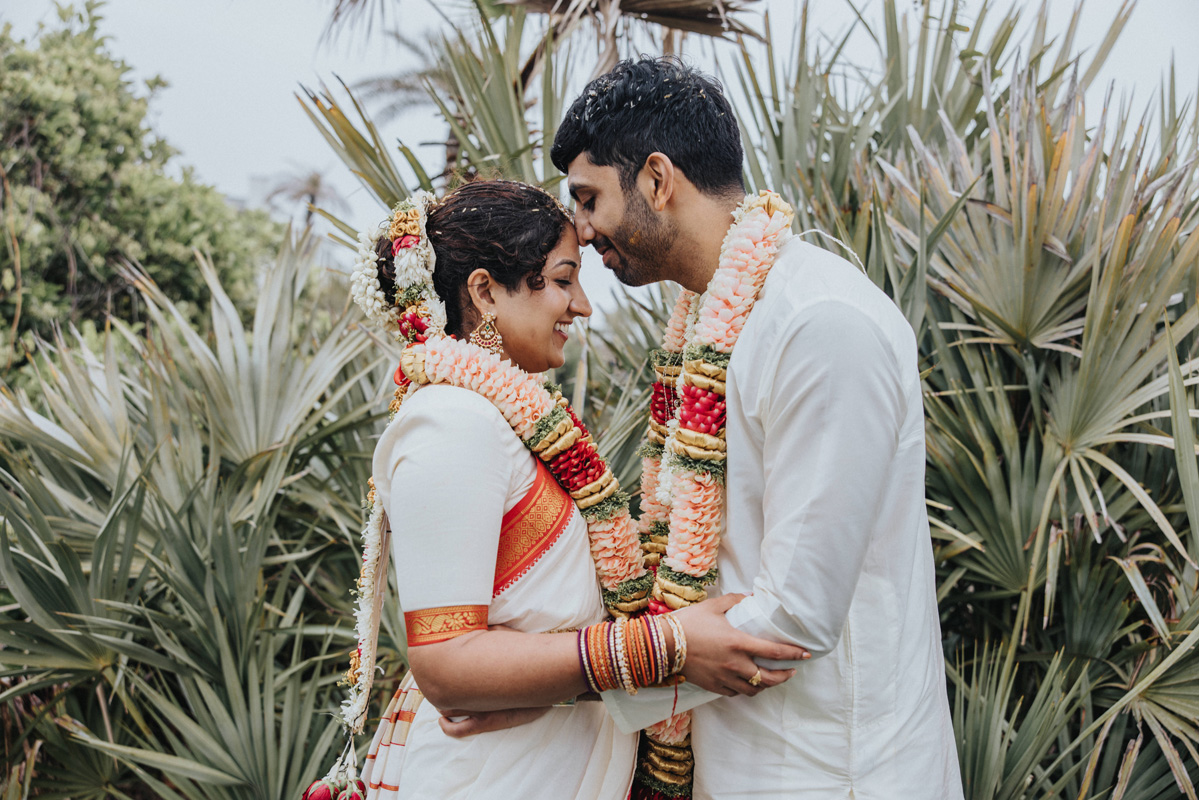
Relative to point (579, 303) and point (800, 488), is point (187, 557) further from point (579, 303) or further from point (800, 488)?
point (800, 488)

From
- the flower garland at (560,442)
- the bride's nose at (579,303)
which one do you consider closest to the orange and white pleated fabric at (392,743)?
the flower garland at (560,442)

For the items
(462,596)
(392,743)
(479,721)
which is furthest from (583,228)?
(392,743)

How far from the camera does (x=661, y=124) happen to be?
6.05 feet

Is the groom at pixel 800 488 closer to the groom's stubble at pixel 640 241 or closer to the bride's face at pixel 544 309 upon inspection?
the groom's stubble at pixel 640 241

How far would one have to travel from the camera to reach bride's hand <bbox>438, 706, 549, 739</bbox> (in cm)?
170

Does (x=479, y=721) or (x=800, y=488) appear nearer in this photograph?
(x=800, y=488)

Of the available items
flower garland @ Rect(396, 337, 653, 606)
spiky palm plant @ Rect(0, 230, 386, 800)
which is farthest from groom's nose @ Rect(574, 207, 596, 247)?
spiky palm plant @ Rect(0, 230, 386, 800)

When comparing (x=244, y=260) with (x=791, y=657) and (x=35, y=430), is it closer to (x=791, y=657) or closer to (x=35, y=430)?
(x=35, y=430)

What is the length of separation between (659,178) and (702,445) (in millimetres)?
593

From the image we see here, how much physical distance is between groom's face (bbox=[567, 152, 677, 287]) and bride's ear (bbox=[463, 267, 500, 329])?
247 millimetres

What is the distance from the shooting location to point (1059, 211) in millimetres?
3133

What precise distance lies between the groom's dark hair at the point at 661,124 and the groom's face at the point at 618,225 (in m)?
0.03

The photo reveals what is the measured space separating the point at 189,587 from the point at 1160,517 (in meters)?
3.38

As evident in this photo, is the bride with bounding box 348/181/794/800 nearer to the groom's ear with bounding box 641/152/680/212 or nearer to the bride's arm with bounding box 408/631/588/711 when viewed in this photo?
the bride's arm with bounding box 408/631/588/711
